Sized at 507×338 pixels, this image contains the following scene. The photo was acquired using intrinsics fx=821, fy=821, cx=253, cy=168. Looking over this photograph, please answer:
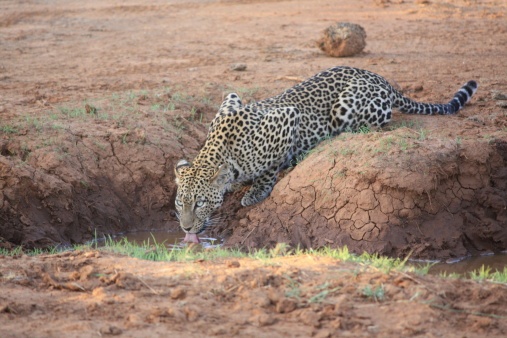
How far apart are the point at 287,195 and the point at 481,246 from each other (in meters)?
2.39

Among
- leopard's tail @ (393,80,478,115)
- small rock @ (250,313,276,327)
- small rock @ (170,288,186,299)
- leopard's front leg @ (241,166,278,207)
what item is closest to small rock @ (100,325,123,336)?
small rock @ (170,288,186,299)

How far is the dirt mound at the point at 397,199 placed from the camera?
9.45 meters

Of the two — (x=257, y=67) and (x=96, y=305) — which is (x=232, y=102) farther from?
(x=96, y=305)

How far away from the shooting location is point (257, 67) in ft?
48.9

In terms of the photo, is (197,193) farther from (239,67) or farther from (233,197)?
(239,67)

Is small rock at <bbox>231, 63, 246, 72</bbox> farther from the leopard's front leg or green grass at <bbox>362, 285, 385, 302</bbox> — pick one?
green grass at <bbox>362, 285, 385, 302</bbox>

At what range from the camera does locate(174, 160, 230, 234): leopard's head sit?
9914 millimetres

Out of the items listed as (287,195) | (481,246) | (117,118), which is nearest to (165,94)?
(117,118)

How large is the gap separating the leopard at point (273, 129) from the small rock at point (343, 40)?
3.70 m

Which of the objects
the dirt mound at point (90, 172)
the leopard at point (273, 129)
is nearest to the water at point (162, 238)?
the dirt mound at point (90, 172)

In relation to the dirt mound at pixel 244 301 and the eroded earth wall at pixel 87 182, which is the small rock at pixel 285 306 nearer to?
the dirt mound at pixel 244 301

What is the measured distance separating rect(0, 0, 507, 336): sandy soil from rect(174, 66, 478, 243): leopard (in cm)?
38

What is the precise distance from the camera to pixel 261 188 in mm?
10859

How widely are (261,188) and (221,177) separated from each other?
0.82 metres
